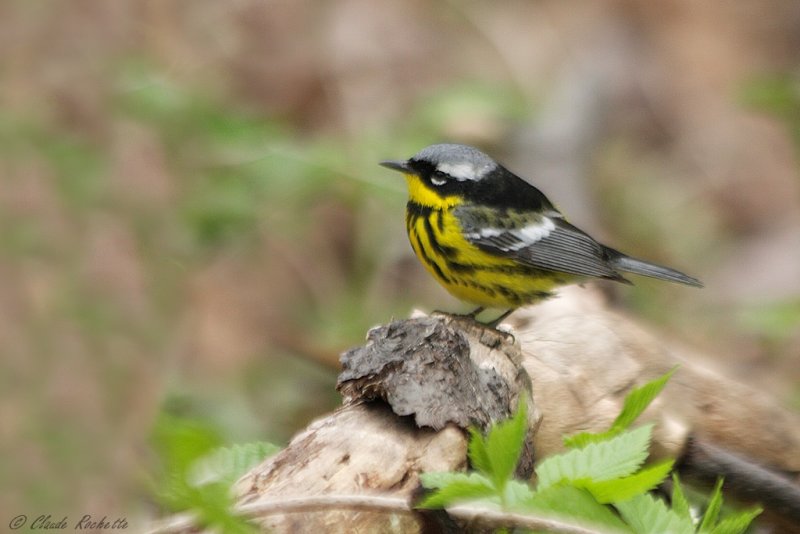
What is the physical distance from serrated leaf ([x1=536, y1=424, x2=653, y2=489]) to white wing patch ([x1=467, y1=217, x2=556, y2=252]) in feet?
6.85

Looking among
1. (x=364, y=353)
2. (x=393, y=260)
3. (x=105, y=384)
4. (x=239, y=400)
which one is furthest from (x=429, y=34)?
(x=364, y=353)

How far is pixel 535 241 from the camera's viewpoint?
13.9ft

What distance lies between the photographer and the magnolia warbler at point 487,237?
405cm

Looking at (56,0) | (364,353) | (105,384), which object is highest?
(56,0)

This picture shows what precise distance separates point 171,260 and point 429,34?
3995 mm

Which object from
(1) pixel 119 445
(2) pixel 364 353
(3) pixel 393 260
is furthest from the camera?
(3) pixel 393 260

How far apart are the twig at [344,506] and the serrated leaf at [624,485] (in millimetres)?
79

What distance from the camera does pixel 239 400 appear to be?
4910 millimetres

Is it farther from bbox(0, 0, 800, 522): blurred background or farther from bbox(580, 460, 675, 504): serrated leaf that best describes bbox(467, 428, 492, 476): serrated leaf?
bbox(0, 0, 800, 522): blurred background

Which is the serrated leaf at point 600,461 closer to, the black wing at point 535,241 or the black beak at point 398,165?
the black wing at point 535,241

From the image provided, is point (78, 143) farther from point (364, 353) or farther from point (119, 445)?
point (364, 353)

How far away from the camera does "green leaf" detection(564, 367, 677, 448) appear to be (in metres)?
2.20

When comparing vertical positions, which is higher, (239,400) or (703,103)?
(703,103)

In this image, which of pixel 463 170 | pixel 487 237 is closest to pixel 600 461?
pixel 487 237
